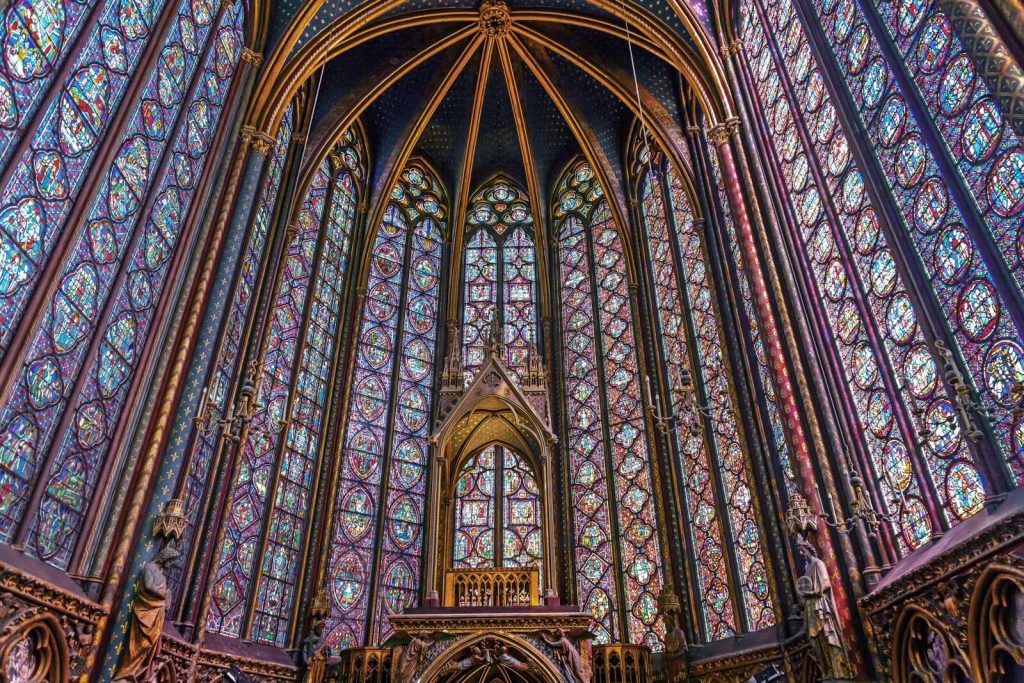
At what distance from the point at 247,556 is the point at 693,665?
7.69 meters

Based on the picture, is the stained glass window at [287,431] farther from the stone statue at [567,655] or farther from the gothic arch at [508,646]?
the stone statue at [567,655]

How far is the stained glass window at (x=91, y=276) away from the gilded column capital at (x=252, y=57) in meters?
1.81

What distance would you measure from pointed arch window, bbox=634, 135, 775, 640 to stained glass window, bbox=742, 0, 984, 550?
2269 millimetres

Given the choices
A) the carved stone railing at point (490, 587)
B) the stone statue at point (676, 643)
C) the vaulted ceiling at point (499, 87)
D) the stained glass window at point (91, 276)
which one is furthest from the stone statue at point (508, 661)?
the vaulted ceiling at point (499, 87)

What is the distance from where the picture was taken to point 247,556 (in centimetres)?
1326

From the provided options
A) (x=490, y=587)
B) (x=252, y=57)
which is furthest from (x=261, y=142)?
(x=490, y=587)

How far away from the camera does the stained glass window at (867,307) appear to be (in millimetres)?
8430

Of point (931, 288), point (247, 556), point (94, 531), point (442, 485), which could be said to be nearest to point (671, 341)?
point (442, 485)

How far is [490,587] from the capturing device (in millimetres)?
13234

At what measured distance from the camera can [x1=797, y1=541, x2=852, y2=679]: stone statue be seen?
29.3ft

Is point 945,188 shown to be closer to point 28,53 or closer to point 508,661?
point 508,661

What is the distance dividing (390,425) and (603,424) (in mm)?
4727

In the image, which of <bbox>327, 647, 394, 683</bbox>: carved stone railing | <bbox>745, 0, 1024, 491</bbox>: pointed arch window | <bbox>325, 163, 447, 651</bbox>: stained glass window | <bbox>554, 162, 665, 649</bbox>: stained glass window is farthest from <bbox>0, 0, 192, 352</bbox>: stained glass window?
<bbox>554, 162, 665, 649</bbox>: stained glass window

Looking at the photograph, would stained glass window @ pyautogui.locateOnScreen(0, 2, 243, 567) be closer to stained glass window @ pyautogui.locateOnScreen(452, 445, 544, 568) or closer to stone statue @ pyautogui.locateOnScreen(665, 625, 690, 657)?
stained glass window @ pyautogui.locateOnScreen(452, 445, 544, 568)
